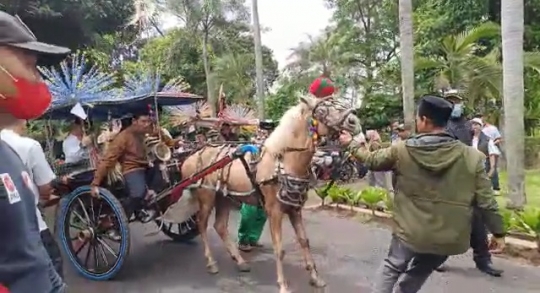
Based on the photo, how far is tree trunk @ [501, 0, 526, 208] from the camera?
8344mm

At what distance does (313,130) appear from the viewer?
537 centimetres

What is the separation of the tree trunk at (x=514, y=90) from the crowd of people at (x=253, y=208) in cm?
102

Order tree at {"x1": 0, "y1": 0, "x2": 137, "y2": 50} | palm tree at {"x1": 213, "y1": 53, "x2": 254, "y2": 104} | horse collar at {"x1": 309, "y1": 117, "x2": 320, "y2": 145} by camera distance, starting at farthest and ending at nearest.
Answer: palm tree at {"x1": 213, "y1": 53, "x2": 254, "y2": 104}
tree at {"x1": 0, "y1": 0, "x2": 137, "y2": 50}
horse collar at {"x1": 309, "y1": 117, "x2": 320, "y2": 145}

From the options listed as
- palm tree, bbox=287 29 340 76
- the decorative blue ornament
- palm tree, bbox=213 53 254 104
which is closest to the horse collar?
the decorative blue ornament

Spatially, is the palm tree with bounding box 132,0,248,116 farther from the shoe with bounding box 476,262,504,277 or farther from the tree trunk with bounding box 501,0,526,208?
the shoe with bounding box 476,262,504,277

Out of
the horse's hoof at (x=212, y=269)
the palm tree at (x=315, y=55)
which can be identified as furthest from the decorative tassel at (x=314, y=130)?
the palm tree at (x=315, y=55)

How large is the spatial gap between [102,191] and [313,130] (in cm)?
237

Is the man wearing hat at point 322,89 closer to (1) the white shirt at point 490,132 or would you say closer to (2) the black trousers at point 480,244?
(2) the black trousers at point 480,244

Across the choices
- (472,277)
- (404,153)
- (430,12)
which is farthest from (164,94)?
(430,12)

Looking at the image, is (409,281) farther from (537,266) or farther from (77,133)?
(77,133)

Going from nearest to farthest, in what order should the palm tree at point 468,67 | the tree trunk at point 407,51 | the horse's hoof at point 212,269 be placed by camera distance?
1. the horse's hoof at point 212,269
2. the tree trunk at point 407,51
3. the palm tree at point 468,67

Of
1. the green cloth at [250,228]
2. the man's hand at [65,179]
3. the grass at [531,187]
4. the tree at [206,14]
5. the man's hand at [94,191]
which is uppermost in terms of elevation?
the tree at [206,14]

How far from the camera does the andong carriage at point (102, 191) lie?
6160 mm

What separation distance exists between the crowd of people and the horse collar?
25.1 inches
